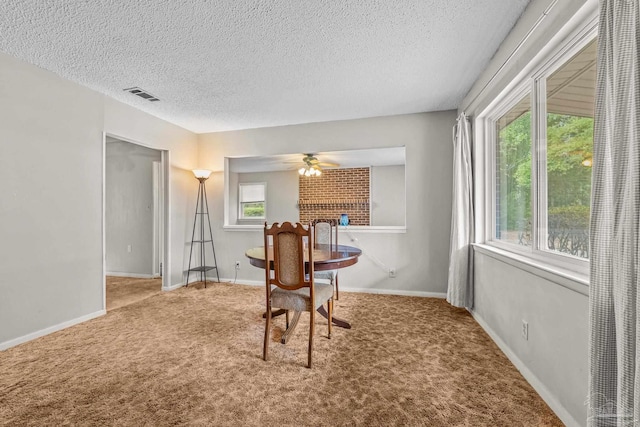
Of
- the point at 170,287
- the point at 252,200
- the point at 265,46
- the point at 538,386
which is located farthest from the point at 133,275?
the point at 538,386

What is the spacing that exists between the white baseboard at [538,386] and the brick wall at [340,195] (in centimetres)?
429

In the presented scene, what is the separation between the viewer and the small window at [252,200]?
738cm

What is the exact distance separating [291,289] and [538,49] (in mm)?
2250

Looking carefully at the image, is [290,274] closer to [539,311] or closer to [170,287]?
[539,311]

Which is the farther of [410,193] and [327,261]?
[410,193]

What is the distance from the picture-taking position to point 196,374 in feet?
6.40

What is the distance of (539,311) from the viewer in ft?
5.77

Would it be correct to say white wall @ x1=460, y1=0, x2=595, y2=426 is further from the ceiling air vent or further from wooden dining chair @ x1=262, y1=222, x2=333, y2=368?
the ceiling air vent

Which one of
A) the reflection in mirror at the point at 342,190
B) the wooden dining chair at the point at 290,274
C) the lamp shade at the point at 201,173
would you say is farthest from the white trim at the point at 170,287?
the wooden dining chair at the point at 290,274

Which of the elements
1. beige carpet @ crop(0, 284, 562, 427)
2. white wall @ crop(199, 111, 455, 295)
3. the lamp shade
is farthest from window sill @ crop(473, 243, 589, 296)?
the lamp shade

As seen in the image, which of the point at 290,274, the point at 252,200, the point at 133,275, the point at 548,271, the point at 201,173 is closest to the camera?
the point at 548,271

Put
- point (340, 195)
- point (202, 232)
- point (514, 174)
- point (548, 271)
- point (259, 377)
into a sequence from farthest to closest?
1. point (340, 195)
2. point (202, 232)
3. point (514, 174)
4. point (259, 377)
5. point (548, 271)

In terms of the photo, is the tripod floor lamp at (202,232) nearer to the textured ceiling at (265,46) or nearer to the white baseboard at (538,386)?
the textured ceiling at (265,46)

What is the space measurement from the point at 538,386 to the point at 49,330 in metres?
3.88
